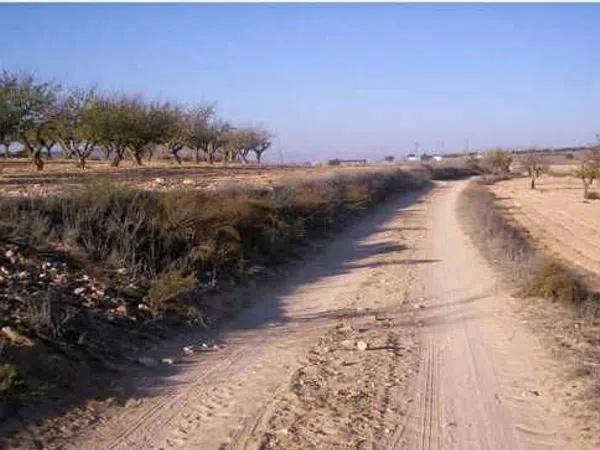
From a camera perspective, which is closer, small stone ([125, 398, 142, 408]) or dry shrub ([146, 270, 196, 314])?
small stone ([125, 398, 142, 408])

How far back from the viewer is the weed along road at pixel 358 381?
732cm

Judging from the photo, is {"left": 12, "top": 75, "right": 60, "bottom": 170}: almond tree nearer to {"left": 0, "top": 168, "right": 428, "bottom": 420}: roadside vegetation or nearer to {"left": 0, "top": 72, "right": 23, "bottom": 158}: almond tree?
{"left": 0, "top": 72, "right": 23, "bottom": 158}: almond tree

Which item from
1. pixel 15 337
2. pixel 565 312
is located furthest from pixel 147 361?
pixel 565 312

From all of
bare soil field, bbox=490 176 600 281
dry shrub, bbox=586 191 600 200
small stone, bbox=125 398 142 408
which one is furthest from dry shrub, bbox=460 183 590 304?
dry shrub, bbox=586 191 600 200

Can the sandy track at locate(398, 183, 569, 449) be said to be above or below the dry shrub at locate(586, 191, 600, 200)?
above

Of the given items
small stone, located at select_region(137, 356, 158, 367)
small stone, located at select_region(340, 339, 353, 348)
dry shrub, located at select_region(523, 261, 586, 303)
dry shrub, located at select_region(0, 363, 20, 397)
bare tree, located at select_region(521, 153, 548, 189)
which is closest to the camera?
dry shrub, located at select_region(0, 363, 20, 397)

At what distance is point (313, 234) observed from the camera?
26094 mm

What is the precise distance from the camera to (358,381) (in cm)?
912

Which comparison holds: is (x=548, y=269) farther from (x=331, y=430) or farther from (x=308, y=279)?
(x=331, y=430)

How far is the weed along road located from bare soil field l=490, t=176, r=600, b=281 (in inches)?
470

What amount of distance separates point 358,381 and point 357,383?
96 mm

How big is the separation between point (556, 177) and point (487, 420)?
10034 cm

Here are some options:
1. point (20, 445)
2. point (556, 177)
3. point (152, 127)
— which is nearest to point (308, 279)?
point (20, 445)

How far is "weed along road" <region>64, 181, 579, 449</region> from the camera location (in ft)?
24.0
